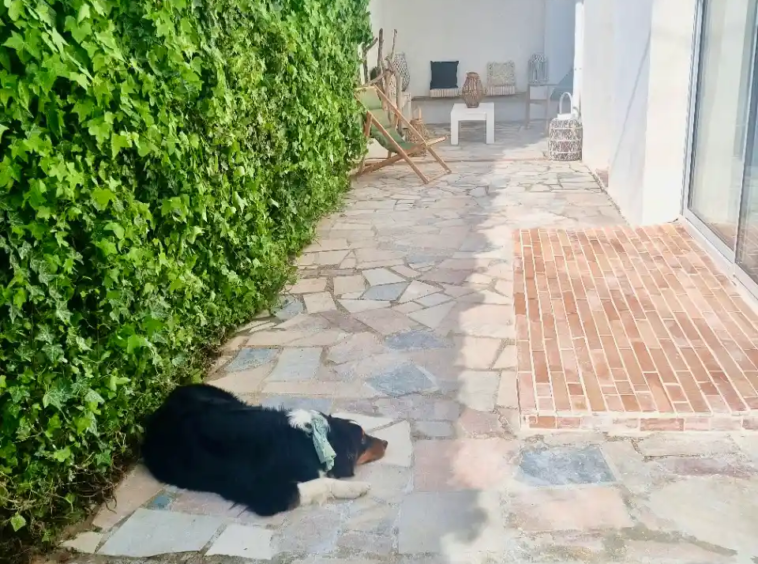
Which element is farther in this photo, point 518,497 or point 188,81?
point 188,81

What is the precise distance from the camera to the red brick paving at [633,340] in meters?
2.79

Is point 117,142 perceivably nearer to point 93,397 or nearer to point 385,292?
point 93,397

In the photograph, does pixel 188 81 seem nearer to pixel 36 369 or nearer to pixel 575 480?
pixel 36 369

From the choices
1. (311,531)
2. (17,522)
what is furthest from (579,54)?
(17,522)

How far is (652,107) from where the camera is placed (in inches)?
197

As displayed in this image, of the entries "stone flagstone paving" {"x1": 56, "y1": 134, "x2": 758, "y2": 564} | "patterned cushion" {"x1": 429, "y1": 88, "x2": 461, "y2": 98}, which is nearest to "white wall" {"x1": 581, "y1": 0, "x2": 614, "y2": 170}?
"stone flagstone paving" {"x1": 56, "y1": 134, "x2": 758, "y2": 564}

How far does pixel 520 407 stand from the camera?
9.50ft

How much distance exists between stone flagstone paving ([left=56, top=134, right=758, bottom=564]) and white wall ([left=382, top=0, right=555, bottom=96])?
10.0 metres

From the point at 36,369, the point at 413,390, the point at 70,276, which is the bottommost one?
the point at 413,390

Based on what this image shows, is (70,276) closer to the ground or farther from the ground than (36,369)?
farther from the ground

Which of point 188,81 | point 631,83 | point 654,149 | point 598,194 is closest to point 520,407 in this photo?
point 188,81

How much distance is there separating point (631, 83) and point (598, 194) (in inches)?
59.1

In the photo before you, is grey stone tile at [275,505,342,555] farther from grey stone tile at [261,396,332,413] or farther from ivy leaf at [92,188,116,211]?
ivy leaf at [92,188,116,211]

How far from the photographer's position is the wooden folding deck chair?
7953 millimetres
